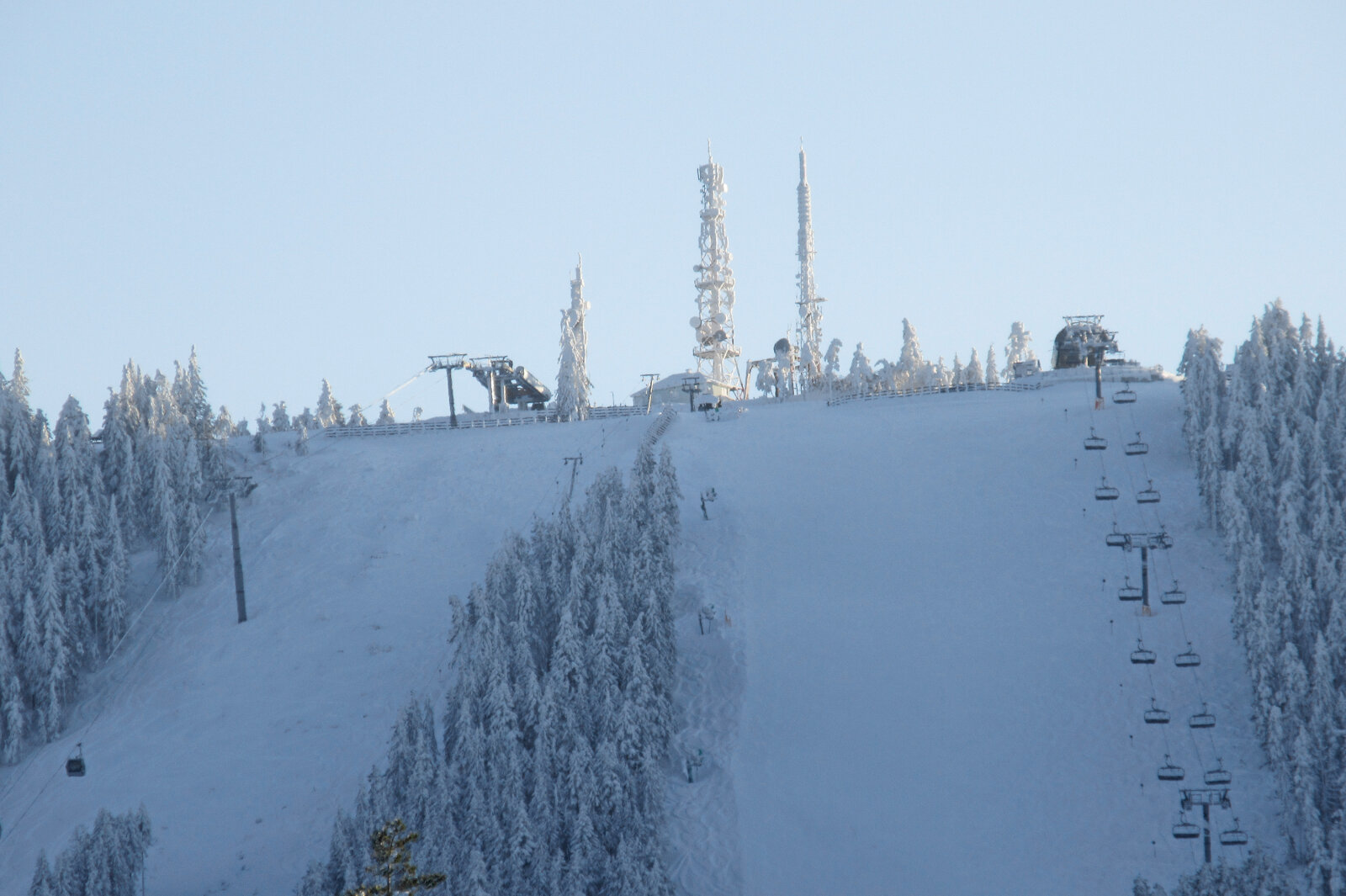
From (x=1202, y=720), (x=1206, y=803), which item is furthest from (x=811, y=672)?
(x=1206, y=803)

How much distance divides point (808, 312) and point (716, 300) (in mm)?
7502

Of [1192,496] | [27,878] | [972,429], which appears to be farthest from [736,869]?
[972,429]

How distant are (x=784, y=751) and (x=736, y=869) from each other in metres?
5.73

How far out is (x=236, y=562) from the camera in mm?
58000

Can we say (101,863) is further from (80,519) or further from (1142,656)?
(1142,656)

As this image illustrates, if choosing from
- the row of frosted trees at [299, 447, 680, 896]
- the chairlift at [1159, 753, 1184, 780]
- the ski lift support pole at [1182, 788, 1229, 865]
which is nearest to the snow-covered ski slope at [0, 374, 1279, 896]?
the ski lift support pole at [1182, 788, 1229, 865]

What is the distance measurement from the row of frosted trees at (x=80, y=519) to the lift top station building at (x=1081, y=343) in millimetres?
47267

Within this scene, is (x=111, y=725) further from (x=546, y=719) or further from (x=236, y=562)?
(x=546, y=719)

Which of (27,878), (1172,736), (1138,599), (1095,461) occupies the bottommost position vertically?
(27,878)

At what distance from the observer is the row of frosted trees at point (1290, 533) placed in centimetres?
3909

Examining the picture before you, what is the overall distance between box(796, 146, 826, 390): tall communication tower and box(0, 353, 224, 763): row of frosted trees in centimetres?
4556

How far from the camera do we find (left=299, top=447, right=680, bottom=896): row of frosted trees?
38.9 metres

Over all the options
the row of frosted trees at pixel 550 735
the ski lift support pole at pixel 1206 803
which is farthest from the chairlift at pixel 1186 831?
the row of frosted trees at pixel 550 735

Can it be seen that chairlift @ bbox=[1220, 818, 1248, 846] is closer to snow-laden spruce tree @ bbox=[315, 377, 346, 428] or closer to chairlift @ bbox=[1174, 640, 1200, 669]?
chairlift @ bbox=[1174, 640, 1200, 669]
